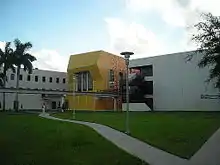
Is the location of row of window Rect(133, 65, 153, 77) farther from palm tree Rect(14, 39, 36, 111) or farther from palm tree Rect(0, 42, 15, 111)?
palm tree Rect(0, 42, 15, 111)

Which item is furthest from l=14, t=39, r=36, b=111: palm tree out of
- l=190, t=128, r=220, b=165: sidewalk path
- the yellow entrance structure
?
l=190, t=128, r=220, b=165: sidewalk path

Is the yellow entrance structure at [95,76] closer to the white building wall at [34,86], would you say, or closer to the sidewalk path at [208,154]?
the white building wall at [34,86]

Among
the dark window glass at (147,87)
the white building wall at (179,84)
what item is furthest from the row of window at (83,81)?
the white building wall at (179,84)

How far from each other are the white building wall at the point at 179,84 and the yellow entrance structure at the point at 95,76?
9.85m

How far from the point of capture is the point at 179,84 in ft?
227

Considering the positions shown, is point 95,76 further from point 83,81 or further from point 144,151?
point 144,151

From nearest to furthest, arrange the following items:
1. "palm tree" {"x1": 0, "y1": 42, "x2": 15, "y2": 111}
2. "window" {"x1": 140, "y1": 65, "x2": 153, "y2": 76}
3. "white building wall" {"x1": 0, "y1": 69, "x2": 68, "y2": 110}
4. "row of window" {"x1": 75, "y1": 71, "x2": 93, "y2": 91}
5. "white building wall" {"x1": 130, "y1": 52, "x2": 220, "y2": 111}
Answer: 1. "palm tree" {"x1": 0, "y1": 42, "x2": 15, "y2": 111}
2. "white building wall" {"x1": 130, "y1": 52, "x2": 220, "y2": 111}
3. "window" {"x1": 140, "y1": 65, "x2": 153, "y2": 76}
4. "white building wall" {"x1": 0, "y1": 69, "x2": 68, "y2": 110}
5. "row of window" {"x1": 75, "y1": 71, "x2": 93, "y2": 91}

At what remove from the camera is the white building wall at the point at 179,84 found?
65.4m

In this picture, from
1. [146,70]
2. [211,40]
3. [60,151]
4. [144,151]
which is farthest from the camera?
[146,70]

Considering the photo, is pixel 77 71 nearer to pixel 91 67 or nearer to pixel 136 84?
pixel 91 67

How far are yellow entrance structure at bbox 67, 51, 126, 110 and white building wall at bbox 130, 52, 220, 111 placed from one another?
9.85 metres

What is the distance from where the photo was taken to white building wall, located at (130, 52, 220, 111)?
6538cm

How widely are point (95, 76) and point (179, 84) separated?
20345mm

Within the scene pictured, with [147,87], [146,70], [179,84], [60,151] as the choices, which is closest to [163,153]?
[60,151]
